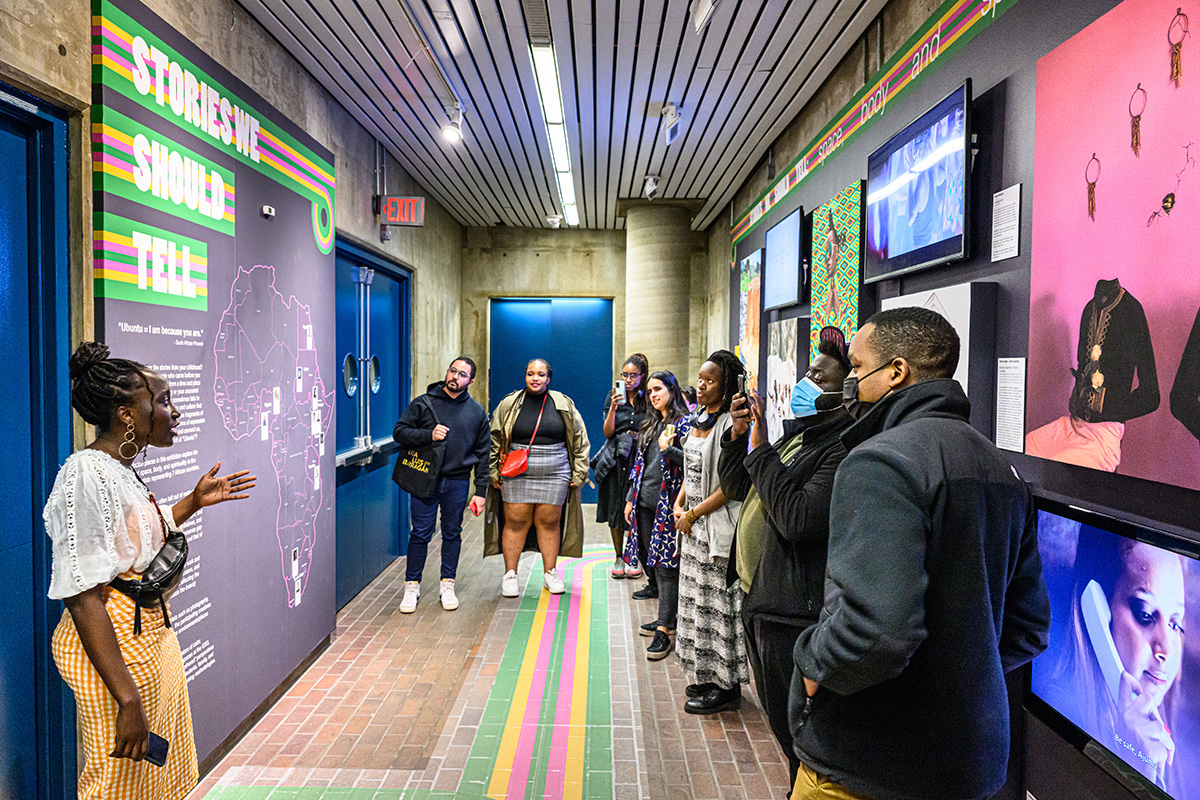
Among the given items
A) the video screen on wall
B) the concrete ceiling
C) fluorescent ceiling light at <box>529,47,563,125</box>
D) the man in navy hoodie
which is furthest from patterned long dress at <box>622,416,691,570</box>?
fluorescent ceiling light at <box>529,47,563,125</box>

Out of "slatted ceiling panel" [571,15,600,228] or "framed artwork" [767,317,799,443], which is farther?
"framed artwork" [767,317,799,443]

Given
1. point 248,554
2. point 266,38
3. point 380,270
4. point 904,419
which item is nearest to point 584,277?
point 380,270

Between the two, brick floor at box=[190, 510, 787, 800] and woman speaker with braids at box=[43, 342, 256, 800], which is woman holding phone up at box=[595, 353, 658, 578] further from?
woman speaker with braids at box=[43, 342, 256, 800]

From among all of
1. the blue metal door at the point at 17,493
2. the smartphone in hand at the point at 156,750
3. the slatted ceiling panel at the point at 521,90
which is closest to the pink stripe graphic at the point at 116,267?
the blue metal door at the point at 17,493

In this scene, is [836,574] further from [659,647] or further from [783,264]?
[783,264]

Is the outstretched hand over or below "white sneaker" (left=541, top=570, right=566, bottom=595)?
over

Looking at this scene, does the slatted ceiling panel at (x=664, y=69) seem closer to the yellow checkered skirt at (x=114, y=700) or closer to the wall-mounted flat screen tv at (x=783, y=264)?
the wall-mounted flat screen tv at (x=783, y=264)

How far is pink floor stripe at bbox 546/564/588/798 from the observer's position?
2.80 metres

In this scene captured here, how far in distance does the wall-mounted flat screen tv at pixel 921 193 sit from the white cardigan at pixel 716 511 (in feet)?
3.45

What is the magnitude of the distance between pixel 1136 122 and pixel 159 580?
9.04 feet

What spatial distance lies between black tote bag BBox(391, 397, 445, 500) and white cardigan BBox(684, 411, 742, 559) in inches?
84.4

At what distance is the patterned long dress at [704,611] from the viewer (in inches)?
126

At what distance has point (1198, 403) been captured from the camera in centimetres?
150

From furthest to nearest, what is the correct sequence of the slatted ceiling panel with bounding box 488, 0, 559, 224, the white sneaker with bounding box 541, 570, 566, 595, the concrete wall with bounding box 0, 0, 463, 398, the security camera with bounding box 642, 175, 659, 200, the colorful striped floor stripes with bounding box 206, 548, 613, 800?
the security camera with bounding box 642, 175, 659, 200 → the white sneaker with bounding box 541, 570, 566, 595 → the slatted ceiling panel with bounding box 488, 0, 559, 224 → the colorful striped floor stripes with bounding box 206, 548, 613, 800 → the concrete wall with bounding box 0, 0, 463, 398
